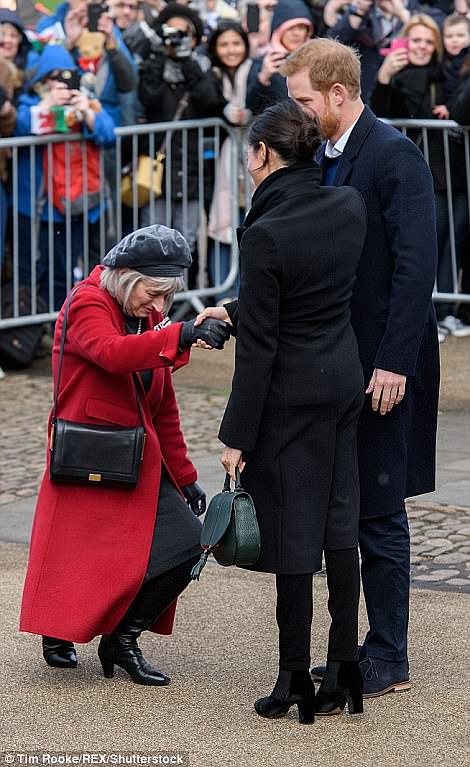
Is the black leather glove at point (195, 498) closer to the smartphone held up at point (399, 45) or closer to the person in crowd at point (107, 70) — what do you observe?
the person in crowd at point (107, 70)

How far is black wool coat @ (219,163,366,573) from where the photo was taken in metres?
4.00

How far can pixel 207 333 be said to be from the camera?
13.8 feet

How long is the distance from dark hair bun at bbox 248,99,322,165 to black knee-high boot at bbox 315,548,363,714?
1.12 metres

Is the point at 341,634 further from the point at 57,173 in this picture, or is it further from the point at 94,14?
the point at 94,14

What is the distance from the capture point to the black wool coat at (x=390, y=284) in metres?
4.36

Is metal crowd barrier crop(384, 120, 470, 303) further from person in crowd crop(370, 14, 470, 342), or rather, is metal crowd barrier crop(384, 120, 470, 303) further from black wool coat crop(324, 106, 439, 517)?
black wool coat crop(324, 106, 439, 517)

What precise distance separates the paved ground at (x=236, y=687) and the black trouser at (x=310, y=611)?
8.3 inches

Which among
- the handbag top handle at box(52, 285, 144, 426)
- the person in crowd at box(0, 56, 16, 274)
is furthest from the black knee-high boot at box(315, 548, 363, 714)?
the person in crowd at box(0, 56, 16, 274)

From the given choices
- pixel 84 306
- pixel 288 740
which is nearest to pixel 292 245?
pixel 84 306

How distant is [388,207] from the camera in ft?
14.4

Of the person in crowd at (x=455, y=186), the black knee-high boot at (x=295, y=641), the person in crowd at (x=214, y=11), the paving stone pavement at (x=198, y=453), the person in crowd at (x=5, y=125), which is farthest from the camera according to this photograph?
the person in crowd at (x=214, y=11)

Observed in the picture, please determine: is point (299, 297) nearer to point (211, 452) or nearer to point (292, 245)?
point (292, 245)

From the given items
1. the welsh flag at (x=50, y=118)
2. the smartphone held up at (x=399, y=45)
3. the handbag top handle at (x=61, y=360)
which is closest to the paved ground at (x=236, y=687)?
the handbag top handle at (x=61, y=360)

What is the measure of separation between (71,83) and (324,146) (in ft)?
18.4
